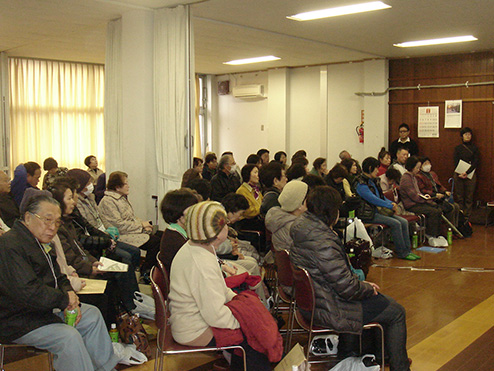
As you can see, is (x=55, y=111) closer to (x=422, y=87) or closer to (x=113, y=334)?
(x=422, y=87)

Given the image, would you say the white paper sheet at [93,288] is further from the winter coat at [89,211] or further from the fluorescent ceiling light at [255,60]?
the fluorescent ceiling light at [255,60]

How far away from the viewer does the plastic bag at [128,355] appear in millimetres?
3988

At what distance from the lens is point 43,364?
13.3 feet

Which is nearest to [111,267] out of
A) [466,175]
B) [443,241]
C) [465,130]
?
[443,241]

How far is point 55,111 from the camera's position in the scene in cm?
1261

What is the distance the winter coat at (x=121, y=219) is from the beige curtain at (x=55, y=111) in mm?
7131

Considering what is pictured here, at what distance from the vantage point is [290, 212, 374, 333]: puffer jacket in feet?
11.4

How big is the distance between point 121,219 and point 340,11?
12.7 ft

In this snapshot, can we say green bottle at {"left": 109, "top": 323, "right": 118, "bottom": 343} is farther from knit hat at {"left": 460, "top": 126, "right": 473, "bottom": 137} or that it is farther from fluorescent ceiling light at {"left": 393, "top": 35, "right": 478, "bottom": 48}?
knit hat at {"left": 460, "top": 126, "right": 473, "bottom": 137}

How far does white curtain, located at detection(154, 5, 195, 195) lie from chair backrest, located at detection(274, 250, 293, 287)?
328cm

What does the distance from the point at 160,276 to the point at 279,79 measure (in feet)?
33.7

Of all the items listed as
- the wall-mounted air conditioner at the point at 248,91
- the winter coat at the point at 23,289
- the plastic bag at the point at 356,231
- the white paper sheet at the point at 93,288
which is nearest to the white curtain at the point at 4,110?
the wall-mounted air conditioner at the point at 248,91

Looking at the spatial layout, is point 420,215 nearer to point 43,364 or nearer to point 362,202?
point 362,202

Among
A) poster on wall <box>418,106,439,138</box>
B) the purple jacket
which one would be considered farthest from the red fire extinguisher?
the purple jacket
